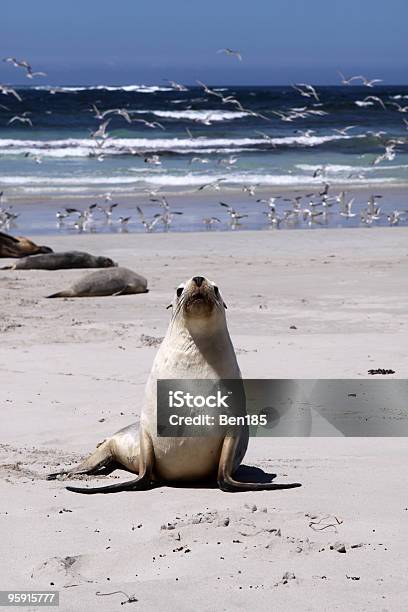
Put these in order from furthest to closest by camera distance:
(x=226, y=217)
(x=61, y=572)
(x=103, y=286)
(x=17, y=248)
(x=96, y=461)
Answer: (x=226, y=217)
(x=17, y=248)
(x=103, y=286)
(x=96, y=461)
(x=61, y=572)

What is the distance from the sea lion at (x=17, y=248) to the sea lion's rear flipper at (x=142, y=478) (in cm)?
1206

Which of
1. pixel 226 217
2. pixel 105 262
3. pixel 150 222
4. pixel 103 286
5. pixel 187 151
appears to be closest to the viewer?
pixel 103 286

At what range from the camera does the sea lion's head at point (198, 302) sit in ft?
17.7

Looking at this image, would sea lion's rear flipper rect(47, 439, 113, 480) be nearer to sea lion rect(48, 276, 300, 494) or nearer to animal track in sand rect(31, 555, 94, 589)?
sea lion rect(48, 276, 300, 494)

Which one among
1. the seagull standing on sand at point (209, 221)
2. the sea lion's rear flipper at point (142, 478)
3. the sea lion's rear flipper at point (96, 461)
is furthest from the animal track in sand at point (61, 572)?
the seagull standing on sand at point (209, 221)

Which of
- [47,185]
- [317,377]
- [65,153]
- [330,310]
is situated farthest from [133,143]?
[317,377]

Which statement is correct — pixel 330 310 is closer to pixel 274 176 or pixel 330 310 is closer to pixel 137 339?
pixel 137 339

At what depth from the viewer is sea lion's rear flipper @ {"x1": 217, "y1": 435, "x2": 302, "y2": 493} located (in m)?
5.28

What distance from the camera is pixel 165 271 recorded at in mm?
15430

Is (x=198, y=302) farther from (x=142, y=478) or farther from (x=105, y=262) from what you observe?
(x=105, y=262)

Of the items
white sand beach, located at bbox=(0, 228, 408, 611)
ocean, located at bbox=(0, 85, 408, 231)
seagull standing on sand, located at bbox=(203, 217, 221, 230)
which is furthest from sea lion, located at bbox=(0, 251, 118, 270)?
ocean, located at bbox=(0, 85, 408, 231)

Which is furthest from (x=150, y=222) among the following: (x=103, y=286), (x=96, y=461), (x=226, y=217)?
(x=96, y=461)

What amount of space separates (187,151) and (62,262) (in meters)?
28.6

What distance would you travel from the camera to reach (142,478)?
5.41 meters
